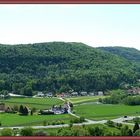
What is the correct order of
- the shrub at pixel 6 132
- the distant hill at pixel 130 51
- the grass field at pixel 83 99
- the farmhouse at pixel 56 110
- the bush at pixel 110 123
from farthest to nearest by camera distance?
the distant hill at pixel 130 51 → the grass field at pixel 83 99 → the farmhouse at pixel 56 110 → the bush at pixel 110 123 → the shrub at pixel 6 132

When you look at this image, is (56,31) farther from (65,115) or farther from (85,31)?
(65,115)

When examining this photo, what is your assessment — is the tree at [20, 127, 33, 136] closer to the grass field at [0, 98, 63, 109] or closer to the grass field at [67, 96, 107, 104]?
the grass field at [0, 98, 63, 109]

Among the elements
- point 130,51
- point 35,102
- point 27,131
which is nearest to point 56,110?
point 35,102

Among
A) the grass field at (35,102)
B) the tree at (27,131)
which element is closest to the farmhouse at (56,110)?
the grass field at (35,102)

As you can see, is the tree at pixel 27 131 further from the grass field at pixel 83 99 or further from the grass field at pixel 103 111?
the grass field at pixel 83 99

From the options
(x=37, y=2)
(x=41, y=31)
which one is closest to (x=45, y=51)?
(x=41, y=31)

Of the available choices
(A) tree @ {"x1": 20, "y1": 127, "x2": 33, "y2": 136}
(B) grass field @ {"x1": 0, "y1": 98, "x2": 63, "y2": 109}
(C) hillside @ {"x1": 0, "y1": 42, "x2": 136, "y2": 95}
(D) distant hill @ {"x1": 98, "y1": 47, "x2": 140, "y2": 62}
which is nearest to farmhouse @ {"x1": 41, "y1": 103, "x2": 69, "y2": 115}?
(B) grass field @ {"x1": 0, "y1": 98, "x2": 63, "y2": 109}
